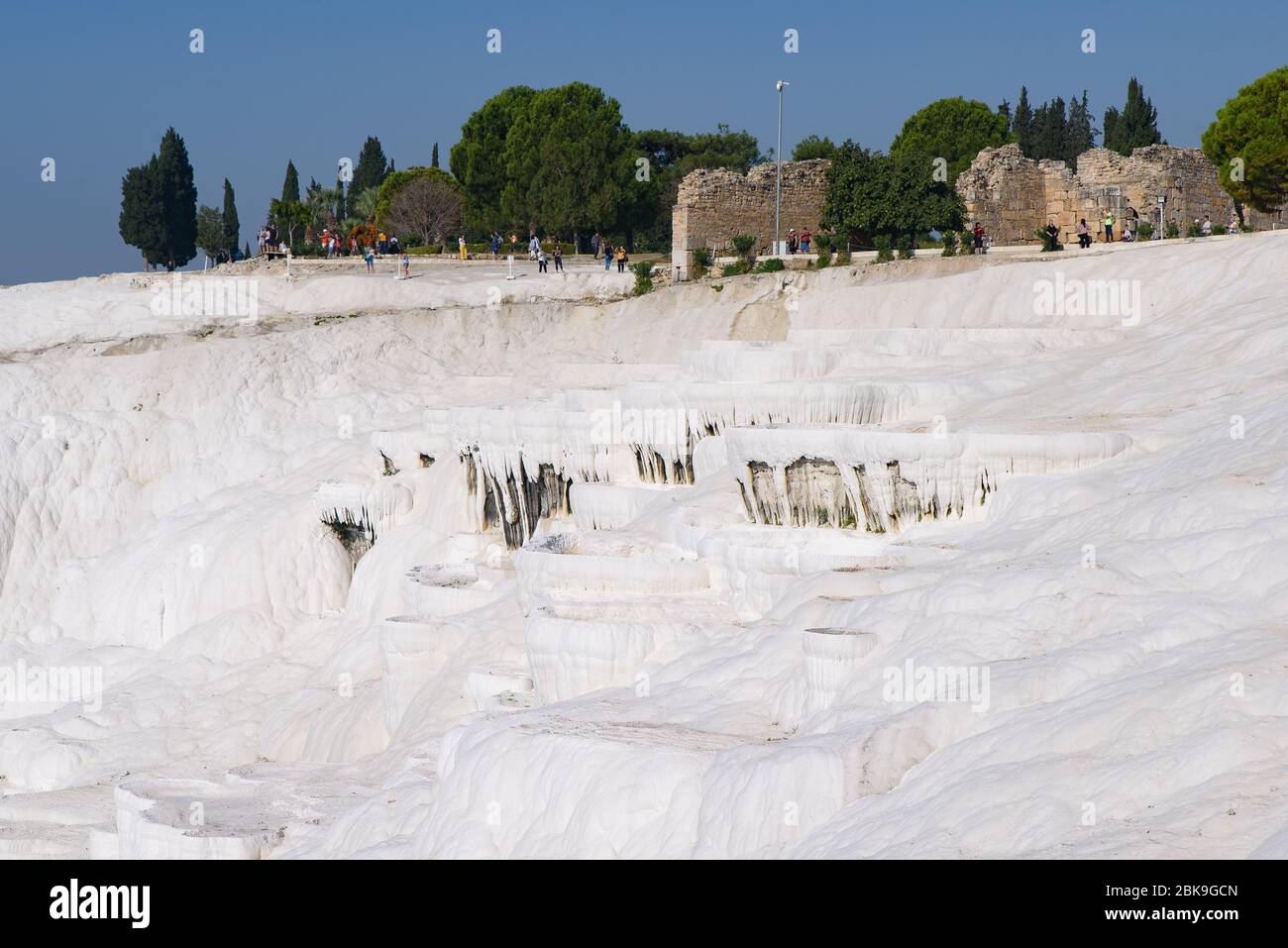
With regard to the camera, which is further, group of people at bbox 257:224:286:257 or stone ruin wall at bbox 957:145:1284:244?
group of people at bbox 257:224:286:257

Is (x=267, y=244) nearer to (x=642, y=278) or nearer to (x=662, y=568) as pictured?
(x=642, y=278)

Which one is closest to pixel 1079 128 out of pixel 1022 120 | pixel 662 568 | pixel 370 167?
pixel 1022 120

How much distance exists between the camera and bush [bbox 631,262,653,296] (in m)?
33.8

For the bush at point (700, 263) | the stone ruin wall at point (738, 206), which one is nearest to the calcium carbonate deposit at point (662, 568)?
the bush at point (700, 263)

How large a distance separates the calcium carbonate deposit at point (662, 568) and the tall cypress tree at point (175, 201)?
19.7 metres

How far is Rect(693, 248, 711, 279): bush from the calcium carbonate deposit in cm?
137

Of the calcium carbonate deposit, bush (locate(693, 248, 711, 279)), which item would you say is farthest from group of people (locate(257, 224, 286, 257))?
bush (locate(693, 248, 711, 279))

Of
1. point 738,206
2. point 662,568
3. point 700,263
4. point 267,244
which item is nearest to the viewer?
point 662,568

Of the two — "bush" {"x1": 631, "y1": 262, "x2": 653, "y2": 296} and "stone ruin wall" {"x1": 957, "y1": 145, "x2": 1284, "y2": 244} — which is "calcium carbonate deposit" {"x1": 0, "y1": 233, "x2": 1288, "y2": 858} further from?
"stone ruin wall" {"x1": 957, "y1": 145, "x2": 1284, "y2": 244}

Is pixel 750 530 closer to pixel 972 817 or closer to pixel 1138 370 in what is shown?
pixel 1138 370

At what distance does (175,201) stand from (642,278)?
1014 inches

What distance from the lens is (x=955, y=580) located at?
12.9 metres

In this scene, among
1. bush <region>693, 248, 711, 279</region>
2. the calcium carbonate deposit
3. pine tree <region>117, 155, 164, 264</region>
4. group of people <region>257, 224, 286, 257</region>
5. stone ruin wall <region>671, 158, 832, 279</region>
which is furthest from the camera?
pine tree <region>117, 155, 164, 264</region>

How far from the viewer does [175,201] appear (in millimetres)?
55875
